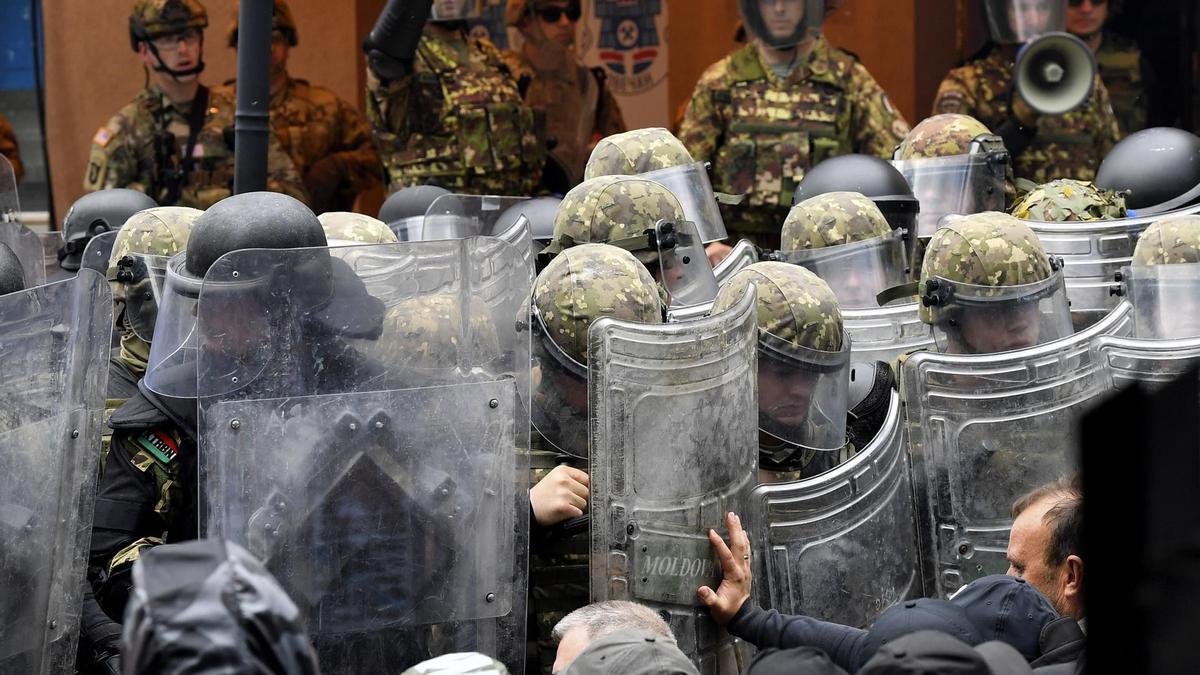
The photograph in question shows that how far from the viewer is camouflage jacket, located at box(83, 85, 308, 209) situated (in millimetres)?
8641

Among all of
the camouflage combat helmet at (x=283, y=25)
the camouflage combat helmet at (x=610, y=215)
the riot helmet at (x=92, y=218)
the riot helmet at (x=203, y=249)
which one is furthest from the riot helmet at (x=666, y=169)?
the camouflage combat helmet at (x=283, y=25)

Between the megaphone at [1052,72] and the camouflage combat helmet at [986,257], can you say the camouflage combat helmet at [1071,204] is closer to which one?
the camouflage combat helmet at [986,257]

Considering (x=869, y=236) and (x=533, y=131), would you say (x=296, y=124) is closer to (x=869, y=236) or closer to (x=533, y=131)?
(x=533, y=131)

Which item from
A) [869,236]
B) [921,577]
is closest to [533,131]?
[869,236]

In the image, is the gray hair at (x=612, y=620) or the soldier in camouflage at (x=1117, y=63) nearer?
the gray hair at (x=612, y=620)

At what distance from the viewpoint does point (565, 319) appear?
155 inches

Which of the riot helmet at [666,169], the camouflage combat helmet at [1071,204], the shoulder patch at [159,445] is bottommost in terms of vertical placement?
the shoulder patch at [159,445]

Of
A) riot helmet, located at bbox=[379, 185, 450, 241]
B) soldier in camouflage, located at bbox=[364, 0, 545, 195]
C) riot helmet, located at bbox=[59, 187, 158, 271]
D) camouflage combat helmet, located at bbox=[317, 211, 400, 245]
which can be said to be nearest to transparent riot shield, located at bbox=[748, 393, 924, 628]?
camouflage combat helmet, located at bbox=[317, 211, 400, 245]

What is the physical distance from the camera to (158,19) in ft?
28.7

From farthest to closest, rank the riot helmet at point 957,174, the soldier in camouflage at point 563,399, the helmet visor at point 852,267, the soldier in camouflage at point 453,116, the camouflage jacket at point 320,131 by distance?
the camouflage jacket at point 320,131 → the soldier in camouflage at point 453,116 → the riot helmet at point 957,174 → the helmet visor at point 852,267 → the soldier in camouflage at point 563,399

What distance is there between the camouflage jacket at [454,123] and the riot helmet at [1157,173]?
354cm

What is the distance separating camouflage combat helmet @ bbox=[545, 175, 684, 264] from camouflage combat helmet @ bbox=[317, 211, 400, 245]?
0.53 m

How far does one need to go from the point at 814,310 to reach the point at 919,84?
6010mm

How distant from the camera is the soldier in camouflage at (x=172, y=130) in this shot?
8.67m
